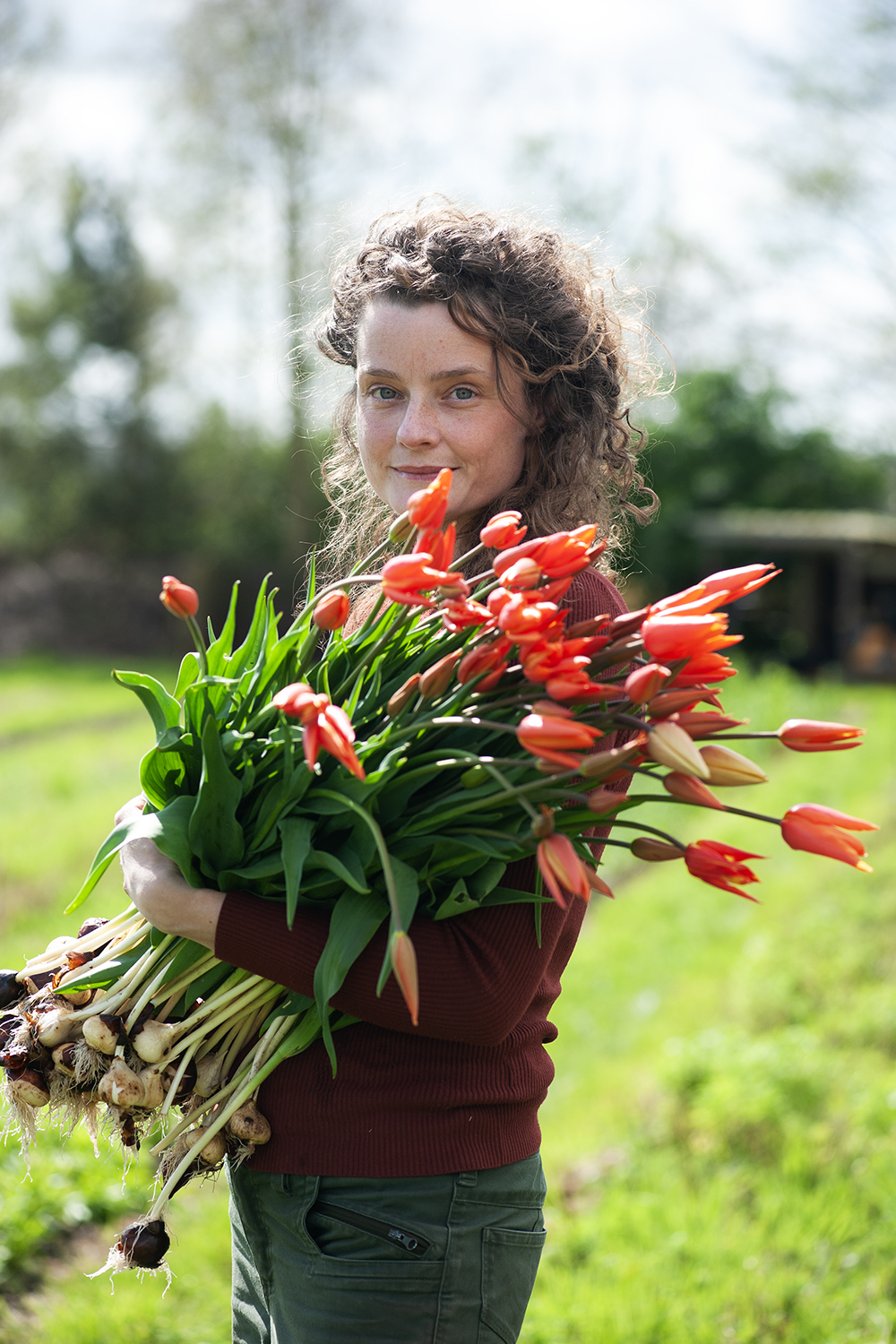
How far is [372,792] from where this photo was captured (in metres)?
1.20

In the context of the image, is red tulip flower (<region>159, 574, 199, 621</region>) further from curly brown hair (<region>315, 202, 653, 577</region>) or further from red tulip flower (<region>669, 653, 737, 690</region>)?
red tulip flower (<region>669, 653, 737, 690</region>)

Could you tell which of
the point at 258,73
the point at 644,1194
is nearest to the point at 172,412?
the point at 258,73

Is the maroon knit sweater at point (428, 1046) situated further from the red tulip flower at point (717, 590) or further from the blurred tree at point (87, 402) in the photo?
the blurred tree at point (87, 402)

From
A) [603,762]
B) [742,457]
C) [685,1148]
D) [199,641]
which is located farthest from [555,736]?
[742,457]

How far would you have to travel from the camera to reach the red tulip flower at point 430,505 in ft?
3.99

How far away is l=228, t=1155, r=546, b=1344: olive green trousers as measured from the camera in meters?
1.38

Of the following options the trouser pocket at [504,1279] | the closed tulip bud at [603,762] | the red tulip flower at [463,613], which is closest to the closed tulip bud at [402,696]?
the red tulip flower at [463,613]

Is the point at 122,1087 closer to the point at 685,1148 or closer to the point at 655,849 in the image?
the point at 655,849

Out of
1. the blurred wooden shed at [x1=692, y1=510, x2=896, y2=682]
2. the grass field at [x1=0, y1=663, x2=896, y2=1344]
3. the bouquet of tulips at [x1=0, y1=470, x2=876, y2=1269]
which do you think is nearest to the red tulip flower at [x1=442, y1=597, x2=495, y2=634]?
the bouquet of tulips at [x1=0, y1=470, x2=876, y2=1269]

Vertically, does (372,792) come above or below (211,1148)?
above

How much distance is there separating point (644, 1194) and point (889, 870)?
3.42m

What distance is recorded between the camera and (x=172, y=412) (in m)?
20.8

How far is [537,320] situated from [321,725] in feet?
2.58

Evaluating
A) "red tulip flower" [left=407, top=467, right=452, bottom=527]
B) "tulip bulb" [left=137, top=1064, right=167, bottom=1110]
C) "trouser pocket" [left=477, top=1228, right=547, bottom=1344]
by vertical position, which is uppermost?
"red tulip flower" [left=407, top=467, right=452, bottom=527]
